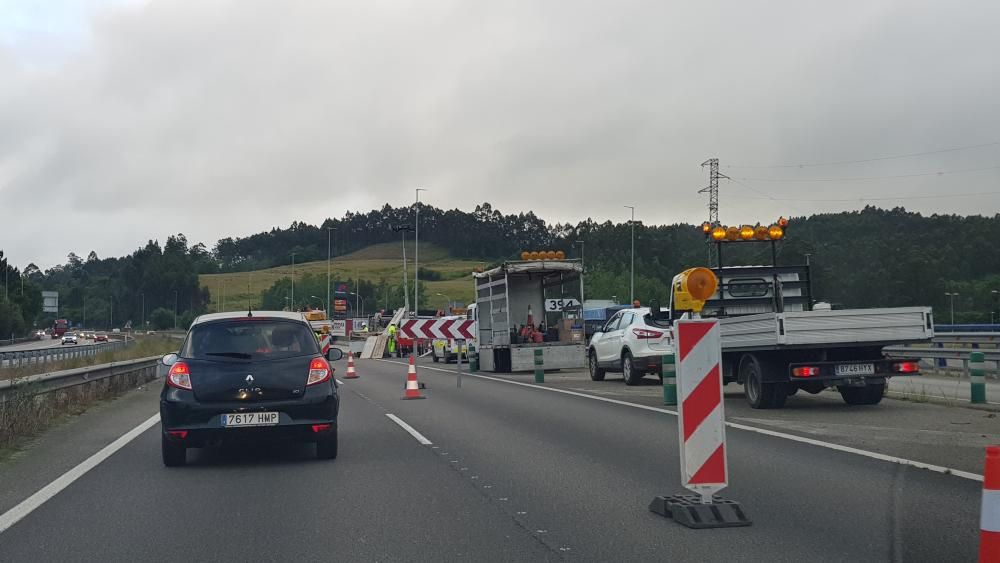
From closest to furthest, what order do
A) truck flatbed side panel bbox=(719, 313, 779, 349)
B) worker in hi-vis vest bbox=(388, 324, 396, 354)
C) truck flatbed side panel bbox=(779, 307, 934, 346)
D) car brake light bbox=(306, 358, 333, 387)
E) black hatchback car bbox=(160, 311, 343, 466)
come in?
1. black hatchback car bbox=(160, 311, 343, 466)
2. car brake light bbox=(306, 358, 333, 387)
3. truck flatbed side panel bbox=(779, 307, 934, 346)
4. truck flatbed side panel bbox=(719, 313, 779, 349)
5. worker in hi-vis vest bbox=(388, 324, 396, 354)

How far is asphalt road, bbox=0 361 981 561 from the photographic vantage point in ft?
21.1

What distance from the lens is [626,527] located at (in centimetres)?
703

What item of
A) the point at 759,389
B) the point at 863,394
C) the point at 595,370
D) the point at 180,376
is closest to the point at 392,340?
the point at 595,370

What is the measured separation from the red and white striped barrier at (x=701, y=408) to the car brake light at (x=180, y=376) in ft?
17.3

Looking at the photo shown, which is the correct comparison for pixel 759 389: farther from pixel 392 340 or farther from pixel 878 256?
pixel 392 340

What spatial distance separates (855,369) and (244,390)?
9511mm

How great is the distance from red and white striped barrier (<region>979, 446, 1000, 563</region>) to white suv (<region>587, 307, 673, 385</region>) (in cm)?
1672

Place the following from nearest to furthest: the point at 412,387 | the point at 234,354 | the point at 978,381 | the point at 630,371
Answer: the point at 234,354, the point at 978,381, the point at 412,387, the point at 630,371

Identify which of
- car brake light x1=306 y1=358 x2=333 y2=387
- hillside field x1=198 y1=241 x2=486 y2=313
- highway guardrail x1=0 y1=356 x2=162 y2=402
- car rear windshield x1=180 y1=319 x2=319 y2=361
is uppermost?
hillside field x1=198 y1=241 x2=486 y2=313

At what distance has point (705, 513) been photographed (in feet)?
23.3

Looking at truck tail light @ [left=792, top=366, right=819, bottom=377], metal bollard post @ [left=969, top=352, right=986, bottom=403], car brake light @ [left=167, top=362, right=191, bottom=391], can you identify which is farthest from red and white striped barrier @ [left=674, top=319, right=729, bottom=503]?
metal bollard post @ [left=969, top=352, right=986, bottom=403]

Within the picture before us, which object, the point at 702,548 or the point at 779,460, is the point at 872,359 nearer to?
the point at 779,460

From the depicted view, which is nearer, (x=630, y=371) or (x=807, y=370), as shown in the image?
(x=807, y=370)

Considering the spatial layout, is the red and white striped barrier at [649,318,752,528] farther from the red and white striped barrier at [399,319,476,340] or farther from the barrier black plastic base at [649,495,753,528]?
the red and white striped barrier at [399,319,476,340]
